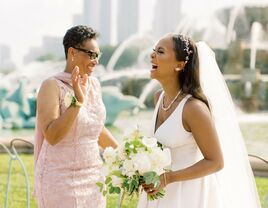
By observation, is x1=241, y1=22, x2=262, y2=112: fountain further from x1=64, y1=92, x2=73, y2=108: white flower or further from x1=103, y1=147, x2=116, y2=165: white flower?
x1=103, y1=147, x2=116, y2=165: white flower

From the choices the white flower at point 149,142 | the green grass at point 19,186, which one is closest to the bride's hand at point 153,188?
the white flower at point 149,142

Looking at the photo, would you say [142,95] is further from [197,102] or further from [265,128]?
[197,102]

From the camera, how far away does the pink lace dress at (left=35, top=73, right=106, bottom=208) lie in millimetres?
3066

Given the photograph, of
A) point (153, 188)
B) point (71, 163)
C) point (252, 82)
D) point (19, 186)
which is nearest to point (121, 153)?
point (153, 188)

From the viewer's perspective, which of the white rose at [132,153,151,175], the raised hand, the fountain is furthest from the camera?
the fountain

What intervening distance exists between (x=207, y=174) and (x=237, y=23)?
12.8 metres

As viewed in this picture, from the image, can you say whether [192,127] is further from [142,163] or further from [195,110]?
[142,163]

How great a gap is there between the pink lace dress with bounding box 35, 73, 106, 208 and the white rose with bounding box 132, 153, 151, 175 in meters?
0.59

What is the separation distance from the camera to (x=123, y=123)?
44.3 ft

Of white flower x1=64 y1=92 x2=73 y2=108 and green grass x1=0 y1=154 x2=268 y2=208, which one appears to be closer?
white flower x1=64 y1=92 x2=73 y2=108

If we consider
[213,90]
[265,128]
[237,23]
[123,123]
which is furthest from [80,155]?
[237,23]

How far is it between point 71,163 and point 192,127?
730 millimetres

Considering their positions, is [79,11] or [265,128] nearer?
[265,128]

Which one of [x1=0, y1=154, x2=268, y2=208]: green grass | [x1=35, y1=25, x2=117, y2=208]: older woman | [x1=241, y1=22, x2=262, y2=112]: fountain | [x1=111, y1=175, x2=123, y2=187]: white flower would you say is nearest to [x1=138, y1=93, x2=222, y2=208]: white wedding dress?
[x1=111, y1=175, x2=123, y2=187]: white flower
